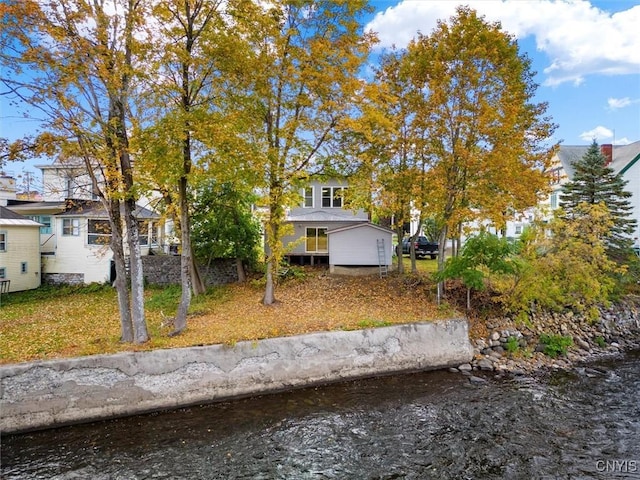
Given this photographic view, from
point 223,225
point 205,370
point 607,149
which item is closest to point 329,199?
point 223,225

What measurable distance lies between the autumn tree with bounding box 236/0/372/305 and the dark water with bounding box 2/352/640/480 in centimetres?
685

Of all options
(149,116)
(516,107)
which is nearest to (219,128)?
(149,116)

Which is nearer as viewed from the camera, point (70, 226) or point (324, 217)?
point (70, 226)

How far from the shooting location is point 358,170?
16.3 metres

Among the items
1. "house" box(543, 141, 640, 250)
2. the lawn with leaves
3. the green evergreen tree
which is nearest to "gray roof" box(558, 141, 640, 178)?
"house" box(543, 141, 640, 250)

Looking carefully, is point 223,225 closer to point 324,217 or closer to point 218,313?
point 218,313

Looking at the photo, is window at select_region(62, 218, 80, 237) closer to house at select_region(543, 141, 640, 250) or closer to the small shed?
the small shed

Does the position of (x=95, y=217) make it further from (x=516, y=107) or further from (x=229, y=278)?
(x=516, y=107)

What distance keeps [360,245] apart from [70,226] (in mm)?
16507

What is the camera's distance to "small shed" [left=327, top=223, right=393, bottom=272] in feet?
66.9

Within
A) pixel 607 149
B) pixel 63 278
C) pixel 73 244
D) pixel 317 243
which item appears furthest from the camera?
pixel 607 149

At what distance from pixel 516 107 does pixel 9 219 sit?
81.5ft

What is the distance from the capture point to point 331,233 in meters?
20.6

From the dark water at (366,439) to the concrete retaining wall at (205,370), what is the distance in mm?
391
